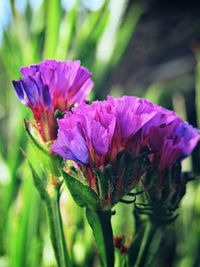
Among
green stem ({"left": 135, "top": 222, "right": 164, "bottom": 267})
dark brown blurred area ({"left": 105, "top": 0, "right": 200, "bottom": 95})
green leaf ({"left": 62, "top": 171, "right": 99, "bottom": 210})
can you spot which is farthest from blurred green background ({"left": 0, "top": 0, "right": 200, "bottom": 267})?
dark brown blurred area ({"left": 105, "top": 0, "right": 200, "bottom": 95})

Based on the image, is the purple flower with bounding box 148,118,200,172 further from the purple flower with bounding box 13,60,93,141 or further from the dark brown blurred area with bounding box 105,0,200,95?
the dark brown blurred area with bounding box 105,0,200,95

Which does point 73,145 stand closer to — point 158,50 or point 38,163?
point 38,163

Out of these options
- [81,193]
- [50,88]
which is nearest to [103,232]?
[81,193]

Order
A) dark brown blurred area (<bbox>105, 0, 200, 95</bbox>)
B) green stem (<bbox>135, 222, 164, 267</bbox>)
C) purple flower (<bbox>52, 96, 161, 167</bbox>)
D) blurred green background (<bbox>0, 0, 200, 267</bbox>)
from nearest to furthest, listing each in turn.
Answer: purple flower (<bbox>52, 96, 161, 167</bbox>) < green stem (<bbox>135, 222, 164, 267</bbox>) < blurred green background (<bbox>0, 0, 200, 267</bbox>) < dark brown blurred area (<bbox>105, 0, 200, 95</bbox>)

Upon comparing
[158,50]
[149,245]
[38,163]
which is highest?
[158,50]

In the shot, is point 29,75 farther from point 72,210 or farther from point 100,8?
point 100,8
